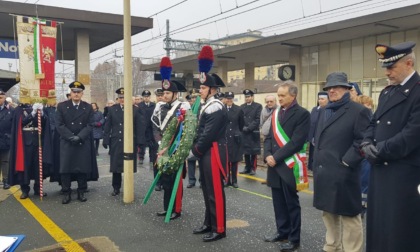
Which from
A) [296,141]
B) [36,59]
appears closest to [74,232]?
[296,141]

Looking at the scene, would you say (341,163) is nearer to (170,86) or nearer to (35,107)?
(170,86)

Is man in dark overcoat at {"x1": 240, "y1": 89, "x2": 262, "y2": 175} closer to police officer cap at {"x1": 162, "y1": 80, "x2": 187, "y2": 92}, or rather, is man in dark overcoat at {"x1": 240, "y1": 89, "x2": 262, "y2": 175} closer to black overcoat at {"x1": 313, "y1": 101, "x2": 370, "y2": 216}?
police officer cap at {"x1": 162, "y1": 80, "x2": 187, "y2": 92}

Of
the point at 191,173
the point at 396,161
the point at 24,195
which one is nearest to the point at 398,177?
the point at 396,161

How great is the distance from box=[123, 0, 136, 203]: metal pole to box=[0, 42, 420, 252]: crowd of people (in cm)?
57

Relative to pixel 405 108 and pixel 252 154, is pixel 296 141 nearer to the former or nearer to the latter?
pixel 405 108

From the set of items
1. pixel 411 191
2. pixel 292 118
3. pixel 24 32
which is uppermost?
pixel 24 32

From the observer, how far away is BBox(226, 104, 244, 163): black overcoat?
8.55 m

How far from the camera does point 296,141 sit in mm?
4684

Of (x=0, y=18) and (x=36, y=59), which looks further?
(x=0, y=18)

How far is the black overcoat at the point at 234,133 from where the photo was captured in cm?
855

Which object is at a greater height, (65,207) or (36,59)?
(36,59)

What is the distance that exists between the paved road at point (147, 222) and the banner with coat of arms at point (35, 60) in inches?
75.9

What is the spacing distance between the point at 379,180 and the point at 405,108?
62cm

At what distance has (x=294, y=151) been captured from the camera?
184 inches
